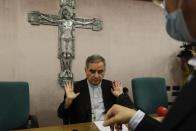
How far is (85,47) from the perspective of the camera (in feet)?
9.91

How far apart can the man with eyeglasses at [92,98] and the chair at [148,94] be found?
0.36 meters

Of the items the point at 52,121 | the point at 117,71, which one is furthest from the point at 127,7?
the point at 52,121

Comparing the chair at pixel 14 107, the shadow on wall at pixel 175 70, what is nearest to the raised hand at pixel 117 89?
the chair at pixel 14 107

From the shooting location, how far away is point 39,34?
2.78 meters

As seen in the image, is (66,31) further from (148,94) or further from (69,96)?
(148,94)

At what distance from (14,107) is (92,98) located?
0.92m

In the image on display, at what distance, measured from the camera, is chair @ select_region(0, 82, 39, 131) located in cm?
206

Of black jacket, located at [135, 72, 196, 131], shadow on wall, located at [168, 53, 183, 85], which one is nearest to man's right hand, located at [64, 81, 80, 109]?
black jacket, located at [135, 72, 196, 131]

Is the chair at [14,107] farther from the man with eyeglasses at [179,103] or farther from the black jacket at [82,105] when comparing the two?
the man with eyeglasses at [179,103]

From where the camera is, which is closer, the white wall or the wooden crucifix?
the white wall

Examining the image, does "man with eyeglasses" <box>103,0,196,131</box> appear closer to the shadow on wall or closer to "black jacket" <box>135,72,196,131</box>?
"black jacket" <box>135,72,196,131</box>

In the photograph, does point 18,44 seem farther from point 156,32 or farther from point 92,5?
point 156,32

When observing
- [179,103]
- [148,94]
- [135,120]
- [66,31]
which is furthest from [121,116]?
[66,31]

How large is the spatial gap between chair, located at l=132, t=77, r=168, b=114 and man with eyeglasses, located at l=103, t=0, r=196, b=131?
1.65 metres
